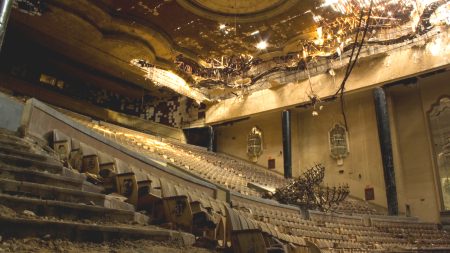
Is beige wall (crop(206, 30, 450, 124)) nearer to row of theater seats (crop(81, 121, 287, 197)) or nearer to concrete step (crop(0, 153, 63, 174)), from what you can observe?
row of theater seats (crop(81, 121, 287, 197))

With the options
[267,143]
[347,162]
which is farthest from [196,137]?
[347,162]

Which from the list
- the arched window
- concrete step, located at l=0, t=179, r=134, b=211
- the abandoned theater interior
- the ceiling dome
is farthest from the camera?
the arched window

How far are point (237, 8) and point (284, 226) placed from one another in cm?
749

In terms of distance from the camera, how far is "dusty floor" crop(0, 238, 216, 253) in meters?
1.64

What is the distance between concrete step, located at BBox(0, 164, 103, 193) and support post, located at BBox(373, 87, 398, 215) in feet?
32.4

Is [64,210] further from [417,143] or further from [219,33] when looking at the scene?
[417,143]

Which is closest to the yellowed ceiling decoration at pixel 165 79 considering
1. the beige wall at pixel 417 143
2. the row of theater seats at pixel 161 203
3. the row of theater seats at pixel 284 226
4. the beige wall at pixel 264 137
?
the beige wall at pixel 264 137

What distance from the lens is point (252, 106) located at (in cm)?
1499

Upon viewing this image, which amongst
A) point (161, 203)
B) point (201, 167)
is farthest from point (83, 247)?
point (201, 167)

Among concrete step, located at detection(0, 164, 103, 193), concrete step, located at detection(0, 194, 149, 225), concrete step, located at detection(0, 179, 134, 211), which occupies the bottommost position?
concrete step, located at detection(0, 194, 149, 225)

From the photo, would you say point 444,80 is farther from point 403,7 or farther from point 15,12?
point 15,12

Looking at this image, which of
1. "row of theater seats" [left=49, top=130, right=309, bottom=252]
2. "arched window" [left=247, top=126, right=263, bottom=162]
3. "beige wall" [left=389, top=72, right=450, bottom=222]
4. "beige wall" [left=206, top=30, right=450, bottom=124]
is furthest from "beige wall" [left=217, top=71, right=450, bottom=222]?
"row of theater seats" [left=49, top=130, right=309, bottom=252]

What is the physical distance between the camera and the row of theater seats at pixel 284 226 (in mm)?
2907

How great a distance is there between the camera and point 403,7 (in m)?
10.3
